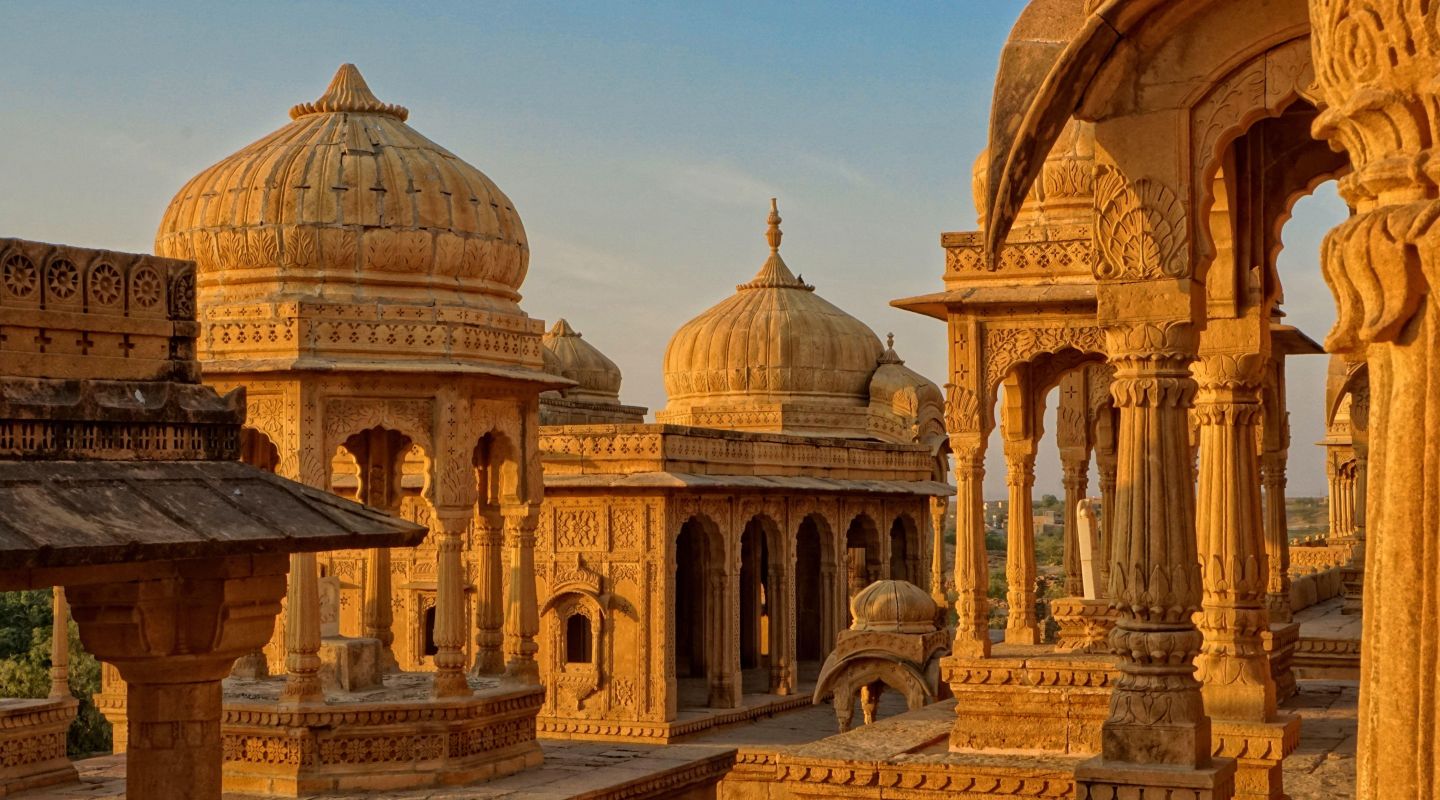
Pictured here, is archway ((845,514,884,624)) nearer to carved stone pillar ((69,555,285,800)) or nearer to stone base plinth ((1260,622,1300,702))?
stone base plinth ((1260,622,1300,702))

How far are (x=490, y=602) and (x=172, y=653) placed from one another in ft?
33.9

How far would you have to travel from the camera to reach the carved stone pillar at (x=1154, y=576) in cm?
720

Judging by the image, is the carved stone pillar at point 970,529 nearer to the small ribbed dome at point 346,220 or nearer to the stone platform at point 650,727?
the small ribbed dome at point 346,220

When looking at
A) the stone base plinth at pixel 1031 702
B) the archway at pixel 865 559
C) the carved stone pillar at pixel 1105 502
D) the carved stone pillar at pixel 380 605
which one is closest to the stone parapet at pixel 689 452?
the archway at pixel 865 559

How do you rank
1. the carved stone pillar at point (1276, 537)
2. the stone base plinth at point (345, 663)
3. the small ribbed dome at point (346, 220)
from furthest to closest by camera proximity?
the small ribbed dome at point (346, 220) → the stone base plinth at point (345, 663) → the carved stone pillar at point (1276, 537)

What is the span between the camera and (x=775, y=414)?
99.5ft

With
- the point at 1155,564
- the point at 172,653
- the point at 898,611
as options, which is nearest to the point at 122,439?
the point at 172,653

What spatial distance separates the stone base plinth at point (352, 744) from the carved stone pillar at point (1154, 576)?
28.0 feet

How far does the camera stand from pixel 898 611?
57.4 ft

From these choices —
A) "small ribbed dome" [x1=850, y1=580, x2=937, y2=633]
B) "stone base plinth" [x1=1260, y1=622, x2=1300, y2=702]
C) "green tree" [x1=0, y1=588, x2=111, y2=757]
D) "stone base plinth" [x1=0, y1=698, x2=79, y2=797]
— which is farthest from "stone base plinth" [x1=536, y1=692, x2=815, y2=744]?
"stone base plinth" [x1=1260, y1=622, x2=1300, y2=702]

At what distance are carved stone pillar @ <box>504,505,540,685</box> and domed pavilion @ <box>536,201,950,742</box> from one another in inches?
150

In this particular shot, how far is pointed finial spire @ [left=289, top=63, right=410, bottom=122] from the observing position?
652 inches

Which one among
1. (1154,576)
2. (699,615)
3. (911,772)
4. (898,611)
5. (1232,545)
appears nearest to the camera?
(1154,576)

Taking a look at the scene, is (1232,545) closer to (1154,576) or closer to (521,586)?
(1154,576)
